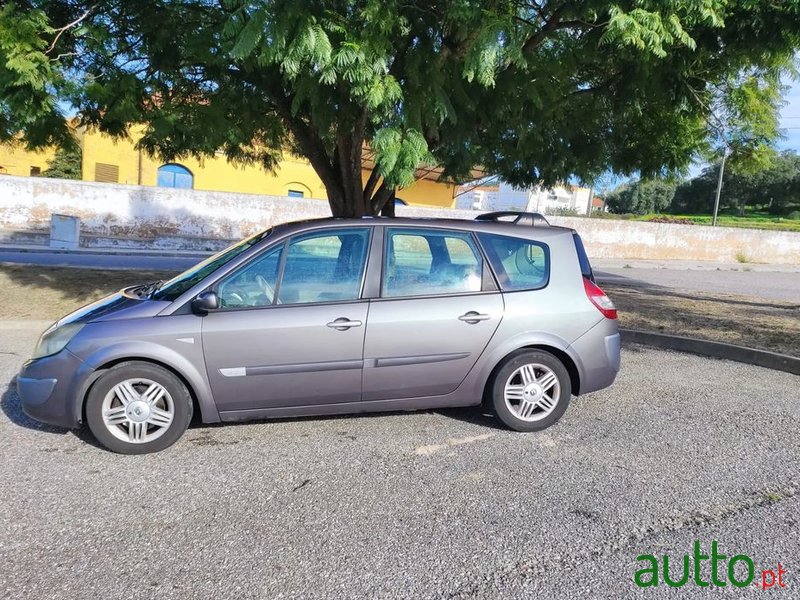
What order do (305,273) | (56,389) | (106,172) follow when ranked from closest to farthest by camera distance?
(56,389) → (305,273) → (106,172)

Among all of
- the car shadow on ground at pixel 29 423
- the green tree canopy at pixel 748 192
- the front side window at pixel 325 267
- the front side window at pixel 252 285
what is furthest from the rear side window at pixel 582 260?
the green tree canopy at pixel 748 192

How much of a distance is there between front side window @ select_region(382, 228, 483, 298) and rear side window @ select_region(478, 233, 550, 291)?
5.4 inches

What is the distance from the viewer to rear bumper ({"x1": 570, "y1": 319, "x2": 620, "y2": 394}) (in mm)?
4504

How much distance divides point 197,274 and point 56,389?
1.20 metres

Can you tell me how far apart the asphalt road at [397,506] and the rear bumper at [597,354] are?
0.35m

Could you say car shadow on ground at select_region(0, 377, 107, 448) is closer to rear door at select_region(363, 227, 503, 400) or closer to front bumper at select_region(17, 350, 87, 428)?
front bumper at select_region(17, 350, 87, 428)

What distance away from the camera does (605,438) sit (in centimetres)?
Result: 434

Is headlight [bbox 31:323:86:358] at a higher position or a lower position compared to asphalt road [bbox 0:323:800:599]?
higher

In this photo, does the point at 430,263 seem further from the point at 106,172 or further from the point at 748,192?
the point at 748,192

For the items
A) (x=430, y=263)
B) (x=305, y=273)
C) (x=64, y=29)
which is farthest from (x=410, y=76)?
(x=64, y=29)

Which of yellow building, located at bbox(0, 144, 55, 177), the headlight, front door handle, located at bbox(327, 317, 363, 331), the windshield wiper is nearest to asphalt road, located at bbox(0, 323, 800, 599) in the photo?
the headlight

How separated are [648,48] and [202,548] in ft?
16.1

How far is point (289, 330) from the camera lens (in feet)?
13.2

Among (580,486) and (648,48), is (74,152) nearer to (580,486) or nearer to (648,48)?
(648,48)
